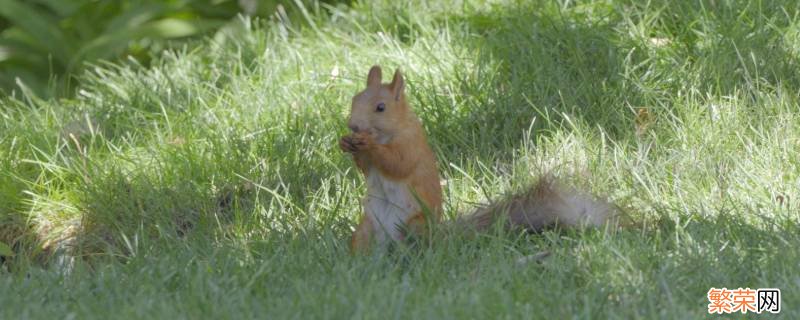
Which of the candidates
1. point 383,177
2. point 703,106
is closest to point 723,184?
point 703,106

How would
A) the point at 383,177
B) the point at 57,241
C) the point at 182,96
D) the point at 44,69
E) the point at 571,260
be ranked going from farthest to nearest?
the point at 44,69 → the point at 182,96 → the point at 57,241 → the point at 383,177 → the point at 571,260

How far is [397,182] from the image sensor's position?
12.0ft

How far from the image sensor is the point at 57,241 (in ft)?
14.1

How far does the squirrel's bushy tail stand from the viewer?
3.76 meters

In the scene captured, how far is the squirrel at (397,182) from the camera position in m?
3.62

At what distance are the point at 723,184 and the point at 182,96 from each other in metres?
2.19

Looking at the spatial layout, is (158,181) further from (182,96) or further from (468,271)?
(468,271)

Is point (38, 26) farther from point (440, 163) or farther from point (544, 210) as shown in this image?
point (544, 210)

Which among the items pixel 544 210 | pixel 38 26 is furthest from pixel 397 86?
pixel 38 26

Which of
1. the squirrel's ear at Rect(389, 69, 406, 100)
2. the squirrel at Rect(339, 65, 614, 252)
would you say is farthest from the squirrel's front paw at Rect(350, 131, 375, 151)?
the squirrel's ear at Rect(389, 69, 406, 100)

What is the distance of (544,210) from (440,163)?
0.76m

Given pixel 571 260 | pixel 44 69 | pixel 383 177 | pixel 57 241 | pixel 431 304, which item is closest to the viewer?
pixel 431 304
